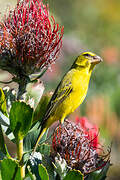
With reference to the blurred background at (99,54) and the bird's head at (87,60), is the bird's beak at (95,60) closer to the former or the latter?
the bird's head at (87,60)

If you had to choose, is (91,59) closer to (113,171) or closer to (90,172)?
(90,172)

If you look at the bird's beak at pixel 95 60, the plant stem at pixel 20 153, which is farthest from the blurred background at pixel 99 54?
the plant stem at pixel 20 153

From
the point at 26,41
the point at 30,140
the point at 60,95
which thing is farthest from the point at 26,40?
the point at 60,95

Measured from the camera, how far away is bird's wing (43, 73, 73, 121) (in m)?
1.89

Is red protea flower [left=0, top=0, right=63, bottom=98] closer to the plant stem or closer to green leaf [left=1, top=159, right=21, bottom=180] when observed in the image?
the plant stem

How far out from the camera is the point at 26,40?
1.67m

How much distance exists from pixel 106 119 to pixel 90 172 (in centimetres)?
316

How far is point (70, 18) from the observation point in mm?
13391

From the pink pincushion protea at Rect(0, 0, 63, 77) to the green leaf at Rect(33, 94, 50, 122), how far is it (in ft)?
0.63

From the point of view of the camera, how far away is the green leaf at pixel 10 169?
1.45m

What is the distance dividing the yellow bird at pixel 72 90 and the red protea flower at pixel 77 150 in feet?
0.47

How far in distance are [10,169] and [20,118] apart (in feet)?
0.73

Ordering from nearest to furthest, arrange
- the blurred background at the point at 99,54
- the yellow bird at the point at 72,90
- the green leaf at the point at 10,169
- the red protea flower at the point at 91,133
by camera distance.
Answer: the green leaf at the point at 10,169
the red protea flower at the point at 91,133
the yellow bird at the point at 72,90
the blurred background at the point at 99,54

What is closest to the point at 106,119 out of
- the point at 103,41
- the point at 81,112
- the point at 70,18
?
the point at 81,112
